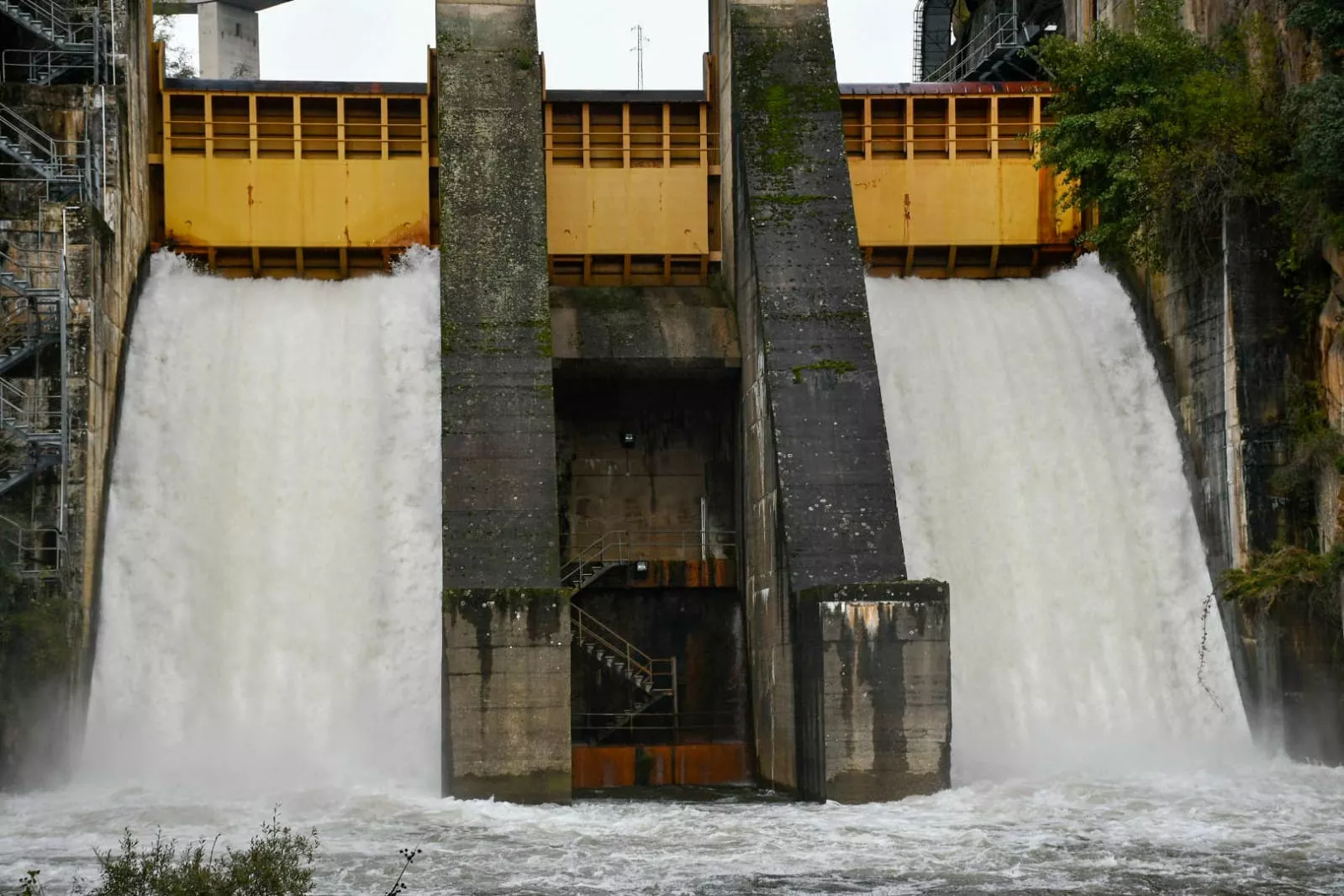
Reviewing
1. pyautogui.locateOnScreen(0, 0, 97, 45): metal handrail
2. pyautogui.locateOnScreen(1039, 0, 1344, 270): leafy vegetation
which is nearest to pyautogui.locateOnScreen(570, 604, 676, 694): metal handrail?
pyautogui.locateOnScreen(1039, 0, 1344, 270): leafy vegetation

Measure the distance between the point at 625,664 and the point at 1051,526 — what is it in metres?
5.75

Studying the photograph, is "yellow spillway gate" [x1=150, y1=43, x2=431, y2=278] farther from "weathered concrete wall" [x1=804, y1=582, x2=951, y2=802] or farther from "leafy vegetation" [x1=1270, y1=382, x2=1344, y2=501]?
"leafy vegetation" [x1=1270, y1=382, x2=1344, y2=501]

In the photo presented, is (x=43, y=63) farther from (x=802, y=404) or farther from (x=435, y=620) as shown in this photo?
(x=802, y=404)

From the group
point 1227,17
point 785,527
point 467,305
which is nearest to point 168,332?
point 467,305

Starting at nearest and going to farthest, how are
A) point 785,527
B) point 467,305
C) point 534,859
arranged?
1. point 534,859
2. point 785,527
3. point 467,305

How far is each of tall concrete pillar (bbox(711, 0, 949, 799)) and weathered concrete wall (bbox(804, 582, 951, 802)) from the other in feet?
0.08

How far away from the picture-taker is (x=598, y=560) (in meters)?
26.6

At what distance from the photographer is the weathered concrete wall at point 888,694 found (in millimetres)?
19953

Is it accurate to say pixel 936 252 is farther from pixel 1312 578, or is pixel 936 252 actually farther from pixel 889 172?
pixel 1312 578

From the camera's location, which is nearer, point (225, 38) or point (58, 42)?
point (58, 42)

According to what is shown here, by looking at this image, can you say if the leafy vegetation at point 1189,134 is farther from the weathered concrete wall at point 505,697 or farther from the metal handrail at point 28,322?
the metal handrail at point 28,322

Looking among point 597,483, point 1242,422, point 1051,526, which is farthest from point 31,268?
point 1242,422

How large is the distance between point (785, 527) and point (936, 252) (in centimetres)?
918

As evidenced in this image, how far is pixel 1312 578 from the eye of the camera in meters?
22.3
